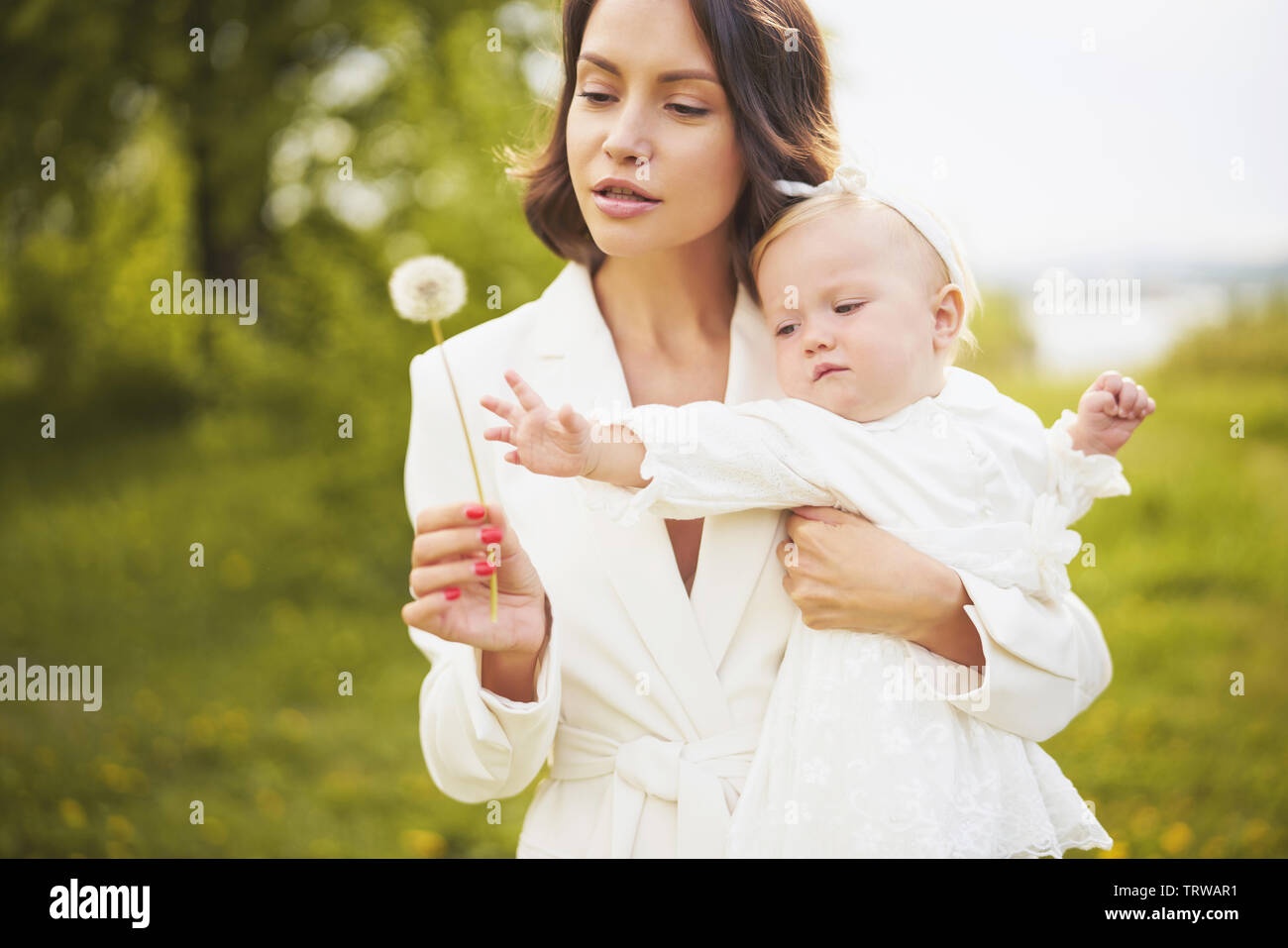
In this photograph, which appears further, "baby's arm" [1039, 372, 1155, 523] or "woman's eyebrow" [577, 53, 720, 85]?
"baby's arm" [1039, 372, 1155, 523]

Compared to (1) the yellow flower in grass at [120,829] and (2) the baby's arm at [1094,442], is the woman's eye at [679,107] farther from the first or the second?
(1) the yellow flower in grass at [120,829]

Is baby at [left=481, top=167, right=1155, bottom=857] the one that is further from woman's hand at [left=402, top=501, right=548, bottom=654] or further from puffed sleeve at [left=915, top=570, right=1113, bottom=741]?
woman's hand at [left=402, top=501, right=548, bottom=654]

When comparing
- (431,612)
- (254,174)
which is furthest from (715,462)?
(254,174)

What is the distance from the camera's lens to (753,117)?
2.11m

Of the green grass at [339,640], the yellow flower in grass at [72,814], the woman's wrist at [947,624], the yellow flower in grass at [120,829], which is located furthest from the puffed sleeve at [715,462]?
the yellow flower in grass at [72,814]

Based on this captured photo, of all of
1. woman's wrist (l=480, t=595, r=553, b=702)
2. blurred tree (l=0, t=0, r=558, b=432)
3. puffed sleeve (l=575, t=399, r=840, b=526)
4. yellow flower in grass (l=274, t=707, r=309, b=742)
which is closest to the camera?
puffed sleeve (l=575, t=399, r=840, b=526)

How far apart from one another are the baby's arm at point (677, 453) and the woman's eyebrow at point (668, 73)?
0.57m

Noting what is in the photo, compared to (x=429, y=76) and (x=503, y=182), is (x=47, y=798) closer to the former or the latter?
(x=503, y=182)

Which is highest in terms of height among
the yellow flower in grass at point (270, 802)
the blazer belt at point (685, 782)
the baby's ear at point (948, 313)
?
the baby's ear at point (948, 313)

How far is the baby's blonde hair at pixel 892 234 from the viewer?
2.15 metres

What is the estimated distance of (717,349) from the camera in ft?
7.86

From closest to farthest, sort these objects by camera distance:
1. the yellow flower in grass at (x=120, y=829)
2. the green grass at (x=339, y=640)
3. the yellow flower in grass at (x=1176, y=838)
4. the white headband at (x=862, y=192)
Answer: the white headband at (x=862, y=192) < the yellow flower in grass at (x=1176, y=838) < the yellow flower in grass at (x=120, y=829) < the green grass at (x=339, y=640)

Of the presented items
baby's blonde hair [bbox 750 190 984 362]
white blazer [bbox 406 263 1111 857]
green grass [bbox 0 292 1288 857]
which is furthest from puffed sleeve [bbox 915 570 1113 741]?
green grass [bbox 0 292 1288 857]

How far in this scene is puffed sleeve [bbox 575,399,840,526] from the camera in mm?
1949
